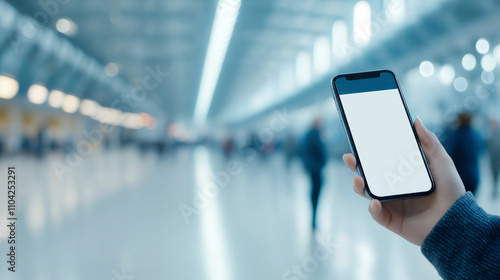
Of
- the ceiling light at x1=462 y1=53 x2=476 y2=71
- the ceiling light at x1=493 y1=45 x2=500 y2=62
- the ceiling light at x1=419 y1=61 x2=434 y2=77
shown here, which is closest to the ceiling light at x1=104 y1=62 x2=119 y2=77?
the ceiling light at x1=419 y1=61 x2=434 y2=77

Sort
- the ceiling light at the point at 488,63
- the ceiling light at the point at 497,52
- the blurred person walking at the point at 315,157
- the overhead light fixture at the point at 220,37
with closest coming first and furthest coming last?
1. the blurred person walking at the point at 315,157
2. the ceiling light at the point at 497,52
3. the ceiling light at the point at 488,63
4. the overhead light fixture at the point at 220,37

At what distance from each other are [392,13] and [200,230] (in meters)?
13.9

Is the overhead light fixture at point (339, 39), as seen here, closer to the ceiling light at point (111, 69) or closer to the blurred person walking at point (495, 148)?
the blurred person walking at point (495, 148)

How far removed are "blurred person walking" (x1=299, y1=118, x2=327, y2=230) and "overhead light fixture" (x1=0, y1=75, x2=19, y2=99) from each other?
66.7 ft

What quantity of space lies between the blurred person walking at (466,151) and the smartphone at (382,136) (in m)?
4.28

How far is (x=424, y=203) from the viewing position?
1444mm

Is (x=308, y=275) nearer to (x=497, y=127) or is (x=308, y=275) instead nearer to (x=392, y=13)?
(x=497, y=127)

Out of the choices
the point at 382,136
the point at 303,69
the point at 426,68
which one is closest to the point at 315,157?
the point at 382,136

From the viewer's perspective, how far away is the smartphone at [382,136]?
143 cm

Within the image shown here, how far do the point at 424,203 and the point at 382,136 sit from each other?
29 cm

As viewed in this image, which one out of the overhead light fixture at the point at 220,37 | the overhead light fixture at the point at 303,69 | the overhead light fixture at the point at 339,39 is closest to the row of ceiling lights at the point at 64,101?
the overhead light fixture at the point at 220,37

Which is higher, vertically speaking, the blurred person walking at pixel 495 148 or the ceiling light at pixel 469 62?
the ceiling light at pixel 469 62

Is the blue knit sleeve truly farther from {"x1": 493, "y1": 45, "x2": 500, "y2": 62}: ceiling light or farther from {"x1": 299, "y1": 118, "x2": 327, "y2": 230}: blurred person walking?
{"x1": 493, "y1": 45, "x2": 500, "y2": 62}: ceiling light

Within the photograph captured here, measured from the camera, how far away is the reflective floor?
434cm
